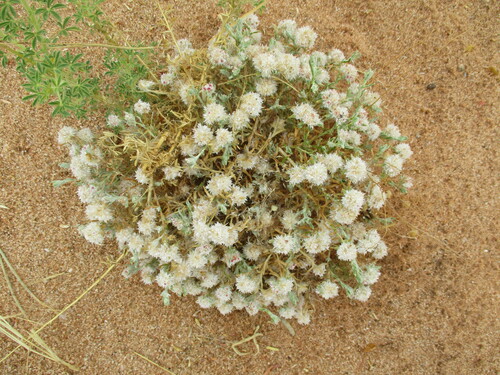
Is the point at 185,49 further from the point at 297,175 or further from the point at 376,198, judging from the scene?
the point at 376,198

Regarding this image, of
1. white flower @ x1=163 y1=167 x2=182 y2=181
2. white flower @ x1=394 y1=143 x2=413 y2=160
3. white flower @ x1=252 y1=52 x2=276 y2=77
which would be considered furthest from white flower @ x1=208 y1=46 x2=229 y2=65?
white flower @ x1=394 y1=143 x2=413 y2=160

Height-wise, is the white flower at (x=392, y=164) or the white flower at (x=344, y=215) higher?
the white flower at (x=392, y=164)

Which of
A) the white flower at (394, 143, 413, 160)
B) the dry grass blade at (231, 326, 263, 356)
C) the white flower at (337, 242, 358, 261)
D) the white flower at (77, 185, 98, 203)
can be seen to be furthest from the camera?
the dry grass blade at (231, 326, 263, 356)

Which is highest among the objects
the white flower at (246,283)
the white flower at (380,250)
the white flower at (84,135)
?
the white flower at (380,250)

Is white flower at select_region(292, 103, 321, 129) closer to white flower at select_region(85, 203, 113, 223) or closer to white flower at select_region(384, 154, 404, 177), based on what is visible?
white flower at select_region(384, 154, 404, 177)

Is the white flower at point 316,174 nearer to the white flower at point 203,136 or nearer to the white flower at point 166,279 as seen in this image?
the white flower at point 203,136

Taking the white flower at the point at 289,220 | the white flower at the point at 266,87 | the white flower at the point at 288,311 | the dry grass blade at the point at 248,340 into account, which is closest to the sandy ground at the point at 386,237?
the dry grass blade at the point at 248,340

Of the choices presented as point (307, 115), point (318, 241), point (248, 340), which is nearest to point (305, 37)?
point (307, 115)
